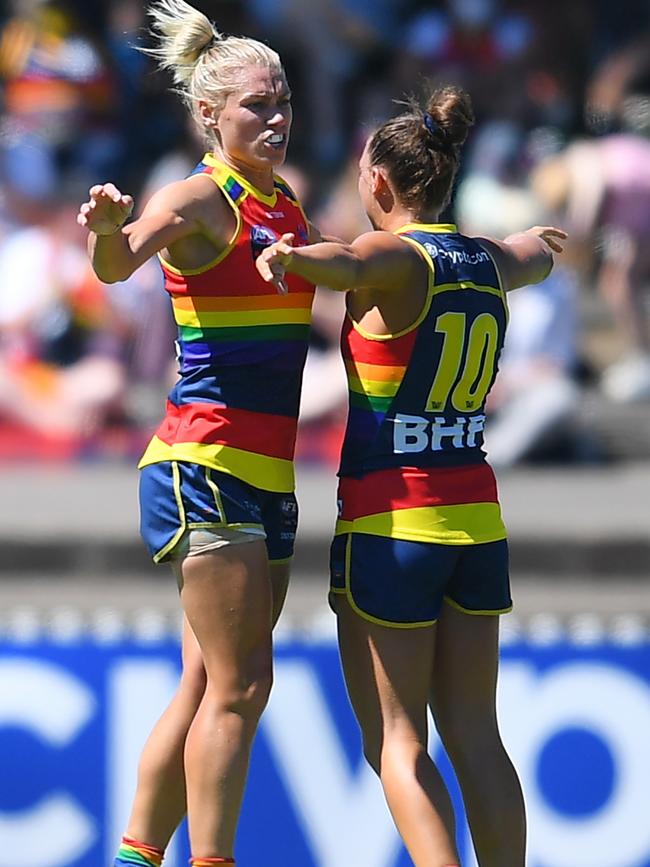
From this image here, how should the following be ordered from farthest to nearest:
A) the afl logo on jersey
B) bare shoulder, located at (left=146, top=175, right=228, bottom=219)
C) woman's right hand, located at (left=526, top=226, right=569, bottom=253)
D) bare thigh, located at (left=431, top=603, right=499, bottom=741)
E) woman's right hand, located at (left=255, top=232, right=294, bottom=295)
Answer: woman's right hand, located at (left=526, top=226, right=569, bottom=253)
bare thigh, located at (left=431, top=603, right=499, bottom=741)
the afl logo on jersey
bare shoulder, located at (left=146, top=175, right=228, bottom=219)
woman's right hand, located at (left=255, top=232, right=294, bottom=295)

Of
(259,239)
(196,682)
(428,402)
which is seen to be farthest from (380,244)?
(196,682)

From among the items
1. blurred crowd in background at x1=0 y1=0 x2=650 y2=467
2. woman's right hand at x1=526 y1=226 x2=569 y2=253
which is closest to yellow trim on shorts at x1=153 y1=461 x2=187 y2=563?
woman's right hand at x1=526 y1=226 x2=569 y2=253

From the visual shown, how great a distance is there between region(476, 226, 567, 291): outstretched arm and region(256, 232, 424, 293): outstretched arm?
28 cm

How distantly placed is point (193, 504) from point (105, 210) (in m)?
0.66

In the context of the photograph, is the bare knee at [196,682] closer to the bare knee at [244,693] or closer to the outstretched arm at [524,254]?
the bare knee at [244,693]

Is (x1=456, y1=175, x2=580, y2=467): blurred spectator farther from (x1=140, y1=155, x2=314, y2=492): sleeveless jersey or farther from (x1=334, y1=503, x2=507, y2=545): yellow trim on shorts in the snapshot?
(x1=140, y1=155, x2=314, y2=492): sleeveless jersey

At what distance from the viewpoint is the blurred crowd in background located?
909cm

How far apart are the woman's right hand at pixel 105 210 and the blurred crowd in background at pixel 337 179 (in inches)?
209

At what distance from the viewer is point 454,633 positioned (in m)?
3.74

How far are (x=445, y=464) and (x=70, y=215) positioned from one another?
20.2 ft

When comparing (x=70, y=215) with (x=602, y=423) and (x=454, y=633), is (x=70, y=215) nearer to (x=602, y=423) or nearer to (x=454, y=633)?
(x=602, y=423)

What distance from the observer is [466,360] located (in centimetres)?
367

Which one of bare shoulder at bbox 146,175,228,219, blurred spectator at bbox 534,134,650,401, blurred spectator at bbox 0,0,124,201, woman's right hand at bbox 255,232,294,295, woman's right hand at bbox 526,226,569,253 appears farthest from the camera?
blurred spectator at bbox 0,0,124,201

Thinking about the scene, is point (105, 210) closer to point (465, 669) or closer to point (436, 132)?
point (436, 132)
